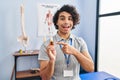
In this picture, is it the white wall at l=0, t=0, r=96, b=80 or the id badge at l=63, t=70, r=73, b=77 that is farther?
the white wall at l=0, t=0, r=96, b=80

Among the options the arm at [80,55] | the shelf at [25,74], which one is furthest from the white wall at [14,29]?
the arm at [80,55]

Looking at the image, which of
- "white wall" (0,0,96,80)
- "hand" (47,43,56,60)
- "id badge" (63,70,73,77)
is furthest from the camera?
"white wall" (0,0,96,80)

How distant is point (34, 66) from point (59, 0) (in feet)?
4.47

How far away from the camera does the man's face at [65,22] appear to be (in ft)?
3.84

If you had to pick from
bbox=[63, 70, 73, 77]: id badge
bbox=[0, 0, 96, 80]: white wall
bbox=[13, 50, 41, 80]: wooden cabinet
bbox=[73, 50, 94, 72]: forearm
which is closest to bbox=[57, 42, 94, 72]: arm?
bbox=[73, 50, 94, 72]: forearm

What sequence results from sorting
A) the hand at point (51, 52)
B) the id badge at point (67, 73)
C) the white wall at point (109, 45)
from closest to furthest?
the hand at point (51, 52) < the id badge at point (67, 73) < the white wall at point (109, 45)

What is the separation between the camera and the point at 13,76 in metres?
2.87

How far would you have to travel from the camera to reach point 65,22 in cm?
117

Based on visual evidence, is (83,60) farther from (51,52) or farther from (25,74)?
(25,74)

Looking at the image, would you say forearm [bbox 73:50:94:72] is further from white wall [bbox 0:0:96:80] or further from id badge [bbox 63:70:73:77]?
white wall [bbox 0:0:96:80]

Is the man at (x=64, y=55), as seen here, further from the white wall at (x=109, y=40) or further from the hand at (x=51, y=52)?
the white wall at (x=109, y=40)

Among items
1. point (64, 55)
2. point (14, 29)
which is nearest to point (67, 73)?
point (64, 55)

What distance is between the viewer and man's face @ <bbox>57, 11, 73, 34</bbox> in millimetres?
1169

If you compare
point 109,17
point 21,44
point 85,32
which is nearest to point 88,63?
point 109,17
